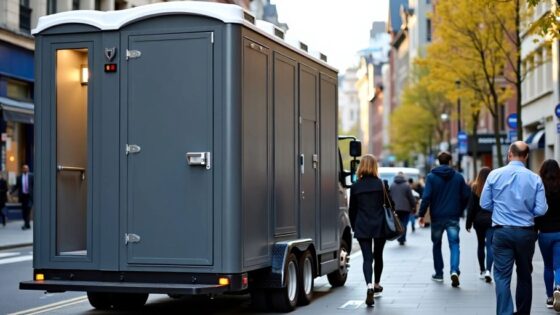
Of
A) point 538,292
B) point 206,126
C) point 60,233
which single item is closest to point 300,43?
point 206,126

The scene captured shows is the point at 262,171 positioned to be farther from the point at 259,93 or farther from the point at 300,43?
the point at 300,43

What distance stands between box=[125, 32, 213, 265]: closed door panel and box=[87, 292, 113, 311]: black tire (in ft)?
6.20

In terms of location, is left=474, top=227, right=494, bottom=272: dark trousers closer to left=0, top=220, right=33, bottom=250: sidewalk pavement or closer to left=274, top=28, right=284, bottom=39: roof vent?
left=274, top=28, right=284, bottom=39: roof vent

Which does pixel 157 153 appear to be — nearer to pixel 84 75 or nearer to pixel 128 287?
pixel 128 287

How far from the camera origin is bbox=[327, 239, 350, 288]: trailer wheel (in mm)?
15352

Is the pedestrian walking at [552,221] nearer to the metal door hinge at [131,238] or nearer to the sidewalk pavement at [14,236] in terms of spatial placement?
the metal door hinge at [131,238]

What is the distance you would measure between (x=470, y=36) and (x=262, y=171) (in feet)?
101

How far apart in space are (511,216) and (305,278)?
3.35 m

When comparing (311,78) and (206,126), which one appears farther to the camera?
(311,78)

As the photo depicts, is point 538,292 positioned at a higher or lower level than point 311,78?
lower

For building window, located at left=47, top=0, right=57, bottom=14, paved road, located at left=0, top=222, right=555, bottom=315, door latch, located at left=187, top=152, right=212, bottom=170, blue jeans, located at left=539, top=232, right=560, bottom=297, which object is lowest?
paved road, located at left=0, top=222, right=555, bottom=315

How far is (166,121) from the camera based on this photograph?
1095 cm

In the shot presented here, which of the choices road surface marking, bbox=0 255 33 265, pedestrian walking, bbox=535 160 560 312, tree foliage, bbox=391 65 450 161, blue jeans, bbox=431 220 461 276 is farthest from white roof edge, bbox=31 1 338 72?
tree foliage, bbox=391 65 450 161

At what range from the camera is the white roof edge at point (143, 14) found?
421 inches
